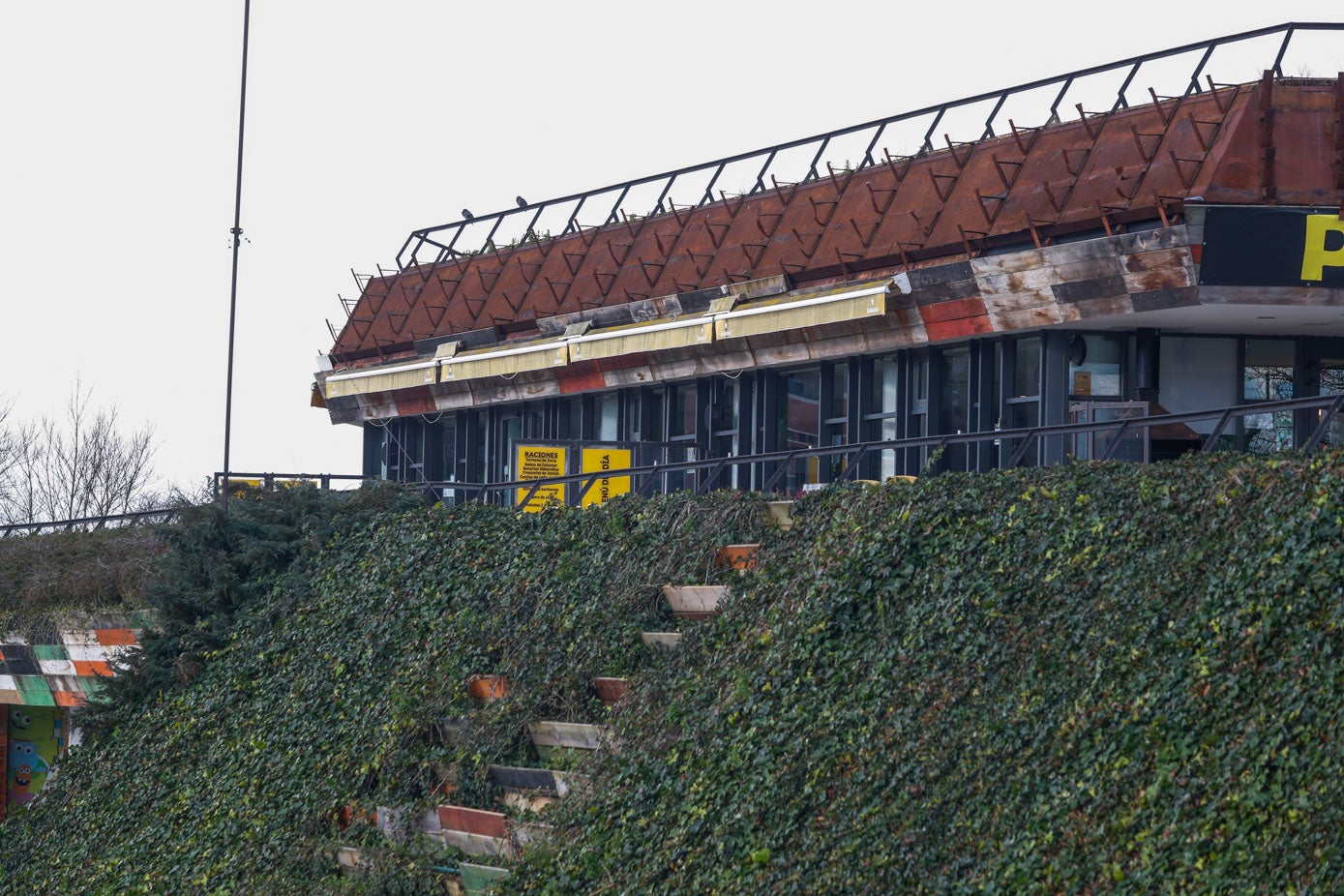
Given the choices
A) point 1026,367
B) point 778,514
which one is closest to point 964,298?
point 1026,367

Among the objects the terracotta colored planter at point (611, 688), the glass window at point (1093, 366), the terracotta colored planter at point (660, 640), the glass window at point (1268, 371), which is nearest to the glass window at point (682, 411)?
the glass window at point (1093, 366)

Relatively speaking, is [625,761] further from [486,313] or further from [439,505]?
[486,313]

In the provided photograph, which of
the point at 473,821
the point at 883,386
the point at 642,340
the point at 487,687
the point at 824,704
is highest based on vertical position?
the point at 642,340

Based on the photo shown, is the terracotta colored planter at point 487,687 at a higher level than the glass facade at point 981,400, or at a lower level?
lower

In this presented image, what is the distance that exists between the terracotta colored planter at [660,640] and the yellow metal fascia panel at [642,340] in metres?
8.79

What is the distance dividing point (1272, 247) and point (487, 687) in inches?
379

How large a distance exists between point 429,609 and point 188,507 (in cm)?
520

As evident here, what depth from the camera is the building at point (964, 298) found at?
17938 mm

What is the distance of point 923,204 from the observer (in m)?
21.6

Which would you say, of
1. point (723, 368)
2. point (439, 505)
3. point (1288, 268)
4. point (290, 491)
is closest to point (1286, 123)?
point (1288, 268)

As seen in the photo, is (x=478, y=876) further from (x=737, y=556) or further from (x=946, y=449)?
(x=946, y=449)

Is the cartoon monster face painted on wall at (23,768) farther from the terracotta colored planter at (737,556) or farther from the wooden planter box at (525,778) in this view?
the terracotta colored planter at (737,556)

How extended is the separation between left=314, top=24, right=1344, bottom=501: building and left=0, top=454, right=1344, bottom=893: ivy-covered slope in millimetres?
3196

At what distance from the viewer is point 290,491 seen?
21.8 metres
